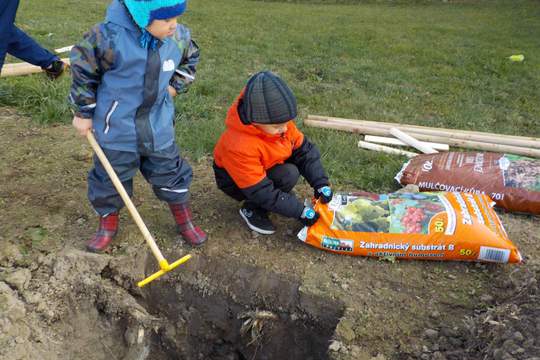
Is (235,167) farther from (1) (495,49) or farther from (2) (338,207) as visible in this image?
(1) (495,49)

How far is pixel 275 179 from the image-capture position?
11.4 ft

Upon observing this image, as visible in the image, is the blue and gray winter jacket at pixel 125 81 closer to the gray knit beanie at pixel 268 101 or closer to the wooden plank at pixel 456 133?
the gray knit beanie at pixel 268 101

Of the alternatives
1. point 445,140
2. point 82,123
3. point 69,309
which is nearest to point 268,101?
point 82,123

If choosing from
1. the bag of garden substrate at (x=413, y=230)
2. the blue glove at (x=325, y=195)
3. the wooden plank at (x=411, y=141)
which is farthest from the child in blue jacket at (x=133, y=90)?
the wooden plank at (x=411, y=141)

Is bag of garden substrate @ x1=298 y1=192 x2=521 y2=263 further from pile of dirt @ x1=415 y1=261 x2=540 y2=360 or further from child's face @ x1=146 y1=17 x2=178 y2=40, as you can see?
child's face @ x1=146 y1=17 x2=178 y2=40

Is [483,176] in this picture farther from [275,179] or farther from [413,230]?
[275,179]

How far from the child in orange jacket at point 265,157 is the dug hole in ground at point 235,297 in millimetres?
280

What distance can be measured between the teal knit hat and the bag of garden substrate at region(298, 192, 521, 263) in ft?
5.19

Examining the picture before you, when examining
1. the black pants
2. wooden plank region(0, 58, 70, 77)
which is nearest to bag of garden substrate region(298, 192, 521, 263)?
the black pants

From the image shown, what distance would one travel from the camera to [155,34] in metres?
2.56

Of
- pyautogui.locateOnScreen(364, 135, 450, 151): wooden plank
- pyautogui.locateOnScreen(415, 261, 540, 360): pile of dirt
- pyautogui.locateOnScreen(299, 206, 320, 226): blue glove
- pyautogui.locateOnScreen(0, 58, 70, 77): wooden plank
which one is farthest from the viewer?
pyautogui.locateOnScreen(0, 58, 70, 77): wooden plank

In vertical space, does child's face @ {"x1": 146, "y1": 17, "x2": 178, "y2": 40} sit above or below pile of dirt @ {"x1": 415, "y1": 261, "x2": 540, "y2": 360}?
above

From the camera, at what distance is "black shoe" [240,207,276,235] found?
3.54 meters

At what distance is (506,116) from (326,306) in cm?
413
